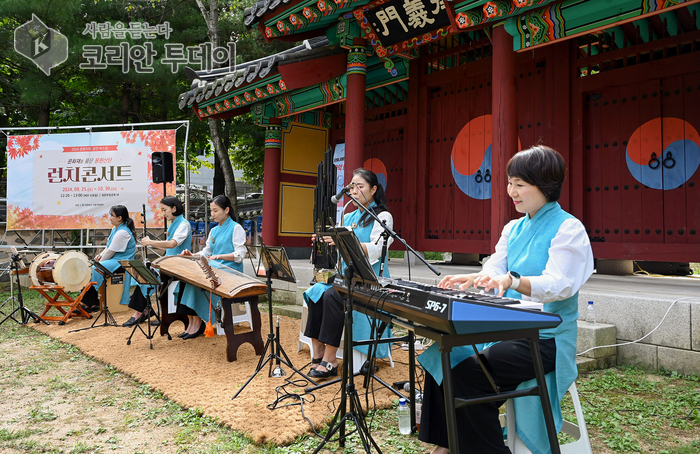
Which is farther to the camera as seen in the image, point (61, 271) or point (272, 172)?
point (272, 172)

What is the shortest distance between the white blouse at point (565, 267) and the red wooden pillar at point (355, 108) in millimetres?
4801

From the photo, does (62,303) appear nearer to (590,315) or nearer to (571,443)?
(590,315)

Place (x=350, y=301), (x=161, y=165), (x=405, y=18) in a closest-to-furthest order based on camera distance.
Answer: (x=350, y=301) → (x=405, y=18) → (x=161, y=165)

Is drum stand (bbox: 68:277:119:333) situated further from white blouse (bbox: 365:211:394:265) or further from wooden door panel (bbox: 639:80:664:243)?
wooden door panel (bbox: 639:80:664:243)

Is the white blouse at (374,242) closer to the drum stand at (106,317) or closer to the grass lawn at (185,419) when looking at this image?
the grass lawn at (185,419)

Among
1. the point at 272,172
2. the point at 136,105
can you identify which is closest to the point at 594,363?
the point at 272,172

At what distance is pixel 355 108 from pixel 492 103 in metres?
2.05

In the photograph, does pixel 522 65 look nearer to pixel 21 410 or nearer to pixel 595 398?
pixel 595 398

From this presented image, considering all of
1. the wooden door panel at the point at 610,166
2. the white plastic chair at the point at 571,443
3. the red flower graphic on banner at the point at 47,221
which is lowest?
the white plastic chair at the point at 571,443

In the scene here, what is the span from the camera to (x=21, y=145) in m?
9.37

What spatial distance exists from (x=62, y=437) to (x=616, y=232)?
5509 mm

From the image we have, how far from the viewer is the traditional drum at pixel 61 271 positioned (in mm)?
6746

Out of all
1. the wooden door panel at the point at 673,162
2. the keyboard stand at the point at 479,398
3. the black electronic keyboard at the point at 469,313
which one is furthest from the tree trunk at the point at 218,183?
the keyboard stand at the point at 479,398

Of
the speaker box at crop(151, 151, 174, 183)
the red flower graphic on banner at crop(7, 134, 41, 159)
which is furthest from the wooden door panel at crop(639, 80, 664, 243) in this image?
the red flower graphic on banner at crop(7, 134, 41, 159)
